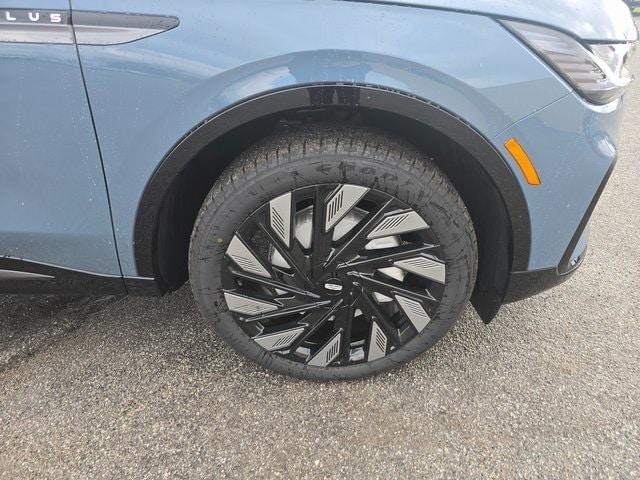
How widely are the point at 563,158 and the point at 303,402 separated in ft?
3.91

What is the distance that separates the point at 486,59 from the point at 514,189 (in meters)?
0.40

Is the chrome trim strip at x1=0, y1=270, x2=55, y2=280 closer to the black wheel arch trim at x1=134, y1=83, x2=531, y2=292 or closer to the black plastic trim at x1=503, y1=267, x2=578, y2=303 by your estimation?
the black wheel arch trim at x1=134, y1=83, x2=531, y2=292

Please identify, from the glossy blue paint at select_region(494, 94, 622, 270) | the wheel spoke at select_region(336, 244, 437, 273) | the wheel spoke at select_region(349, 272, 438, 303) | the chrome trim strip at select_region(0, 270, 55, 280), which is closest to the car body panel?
the glossy blue paint at select_region(494, 94, 622, 270)

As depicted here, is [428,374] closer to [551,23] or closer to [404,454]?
[404,454]

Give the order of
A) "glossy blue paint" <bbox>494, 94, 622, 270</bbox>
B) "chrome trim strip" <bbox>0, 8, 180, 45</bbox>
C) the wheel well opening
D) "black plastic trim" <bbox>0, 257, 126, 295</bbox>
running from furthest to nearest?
"black plastic trim" <bbox>0, 257, 126, 295</bbox> → the wheel well opening → "glossy blue paint" <bbox>494, 94, 622, 270</bbox> → "chrome trim strip" <bbox>0, 8, 180, 45</bbox>

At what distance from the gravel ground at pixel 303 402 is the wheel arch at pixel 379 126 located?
35 cm

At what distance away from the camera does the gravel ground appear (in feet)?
5.12

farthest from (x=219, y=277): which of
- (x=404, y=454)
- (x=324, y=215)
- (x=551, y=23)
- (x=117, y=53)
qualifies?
(x=551, y=23)

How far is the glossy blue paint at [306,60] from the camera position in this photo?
1300 millimetres

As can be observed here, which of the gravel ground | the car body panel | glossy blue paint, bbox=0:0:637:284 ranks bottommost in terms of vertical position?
the gravel ground

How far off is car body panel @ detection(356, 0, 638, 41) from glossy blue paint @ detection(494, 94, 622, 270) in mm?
203

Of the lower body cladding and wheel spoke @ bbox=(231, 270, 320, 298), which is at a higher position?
the lower body cladding

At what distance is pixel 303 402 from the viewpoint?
1777mm

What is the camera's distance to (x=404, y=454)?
159 centimetres
